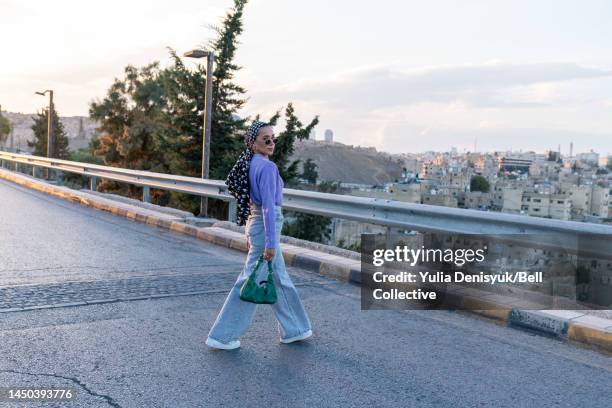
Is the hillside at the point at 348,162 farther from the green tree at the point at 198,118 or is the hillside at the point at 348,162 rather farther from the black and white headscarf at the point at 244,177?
the black and white headscarf at the point at 244,177

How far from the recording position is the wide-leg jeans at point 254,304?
458cm

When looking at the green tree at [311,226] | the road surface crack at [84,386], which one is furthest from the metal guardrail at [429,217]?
the green tree at [311,226]

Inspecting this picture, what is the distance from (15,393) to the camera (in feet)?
11.7

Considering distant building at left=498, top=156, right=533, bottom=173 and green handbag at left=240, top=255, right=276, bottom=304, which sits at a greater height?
distant building at left=498, top=156, right=533, bottom=173

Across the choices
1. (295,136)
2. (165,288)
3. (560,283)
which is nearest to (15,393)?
(165,288)

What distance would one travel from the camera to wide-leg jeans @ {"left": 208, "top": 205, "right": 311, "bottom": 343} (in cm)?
458

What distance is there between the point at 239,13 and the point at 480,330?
3100 centimetres

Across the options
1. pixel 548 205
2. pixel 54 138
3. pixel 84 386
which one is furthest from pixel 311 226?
pixel 54 138

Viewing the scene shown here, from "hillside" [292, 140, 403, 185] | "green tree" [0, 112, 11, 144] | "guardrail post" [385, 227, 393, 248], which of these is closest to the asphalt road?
"guardrail post" [385, 227, 393, 248]

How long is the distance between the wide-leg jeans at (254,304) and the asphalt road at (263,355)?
16 centimetres

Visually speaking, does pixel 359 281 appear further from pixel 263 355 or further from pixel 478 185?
pixel 478 185

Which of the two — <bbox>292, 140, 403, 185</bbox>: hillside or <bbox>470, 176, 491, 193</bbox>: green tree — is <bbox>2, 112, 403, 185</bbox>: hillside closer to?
<bbox>292, 140, 403, 185</bbox>: hillside

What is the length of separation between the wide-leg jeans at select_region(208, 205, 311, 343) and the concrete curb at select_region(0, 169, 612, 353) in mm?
1927

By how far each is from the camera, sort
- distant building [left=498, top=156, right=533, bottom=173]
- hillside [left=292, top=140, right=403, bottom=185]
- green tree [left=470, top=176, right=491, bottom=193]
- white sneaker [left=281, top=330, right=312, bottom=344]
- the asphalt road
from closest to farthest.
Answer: the asphalt road < white sneaker [left=281, top=330, right=312, bottom=344] < green tree [left=470, top=176, right=491, bottom=193] < hillside [left=292, top=140, right=403, bottom=185] < distant building [left=498, top=156, right=533, bottom=173]
